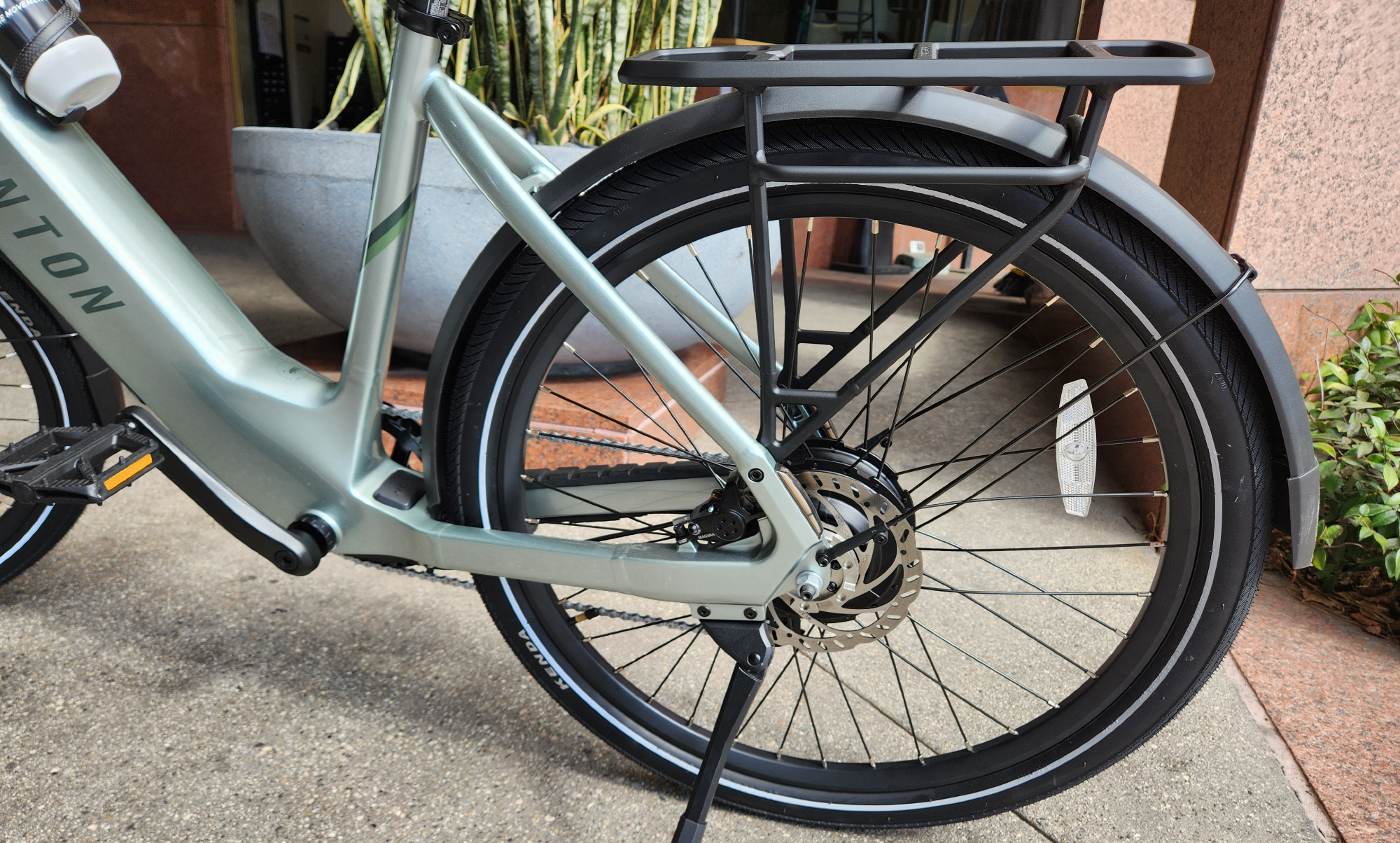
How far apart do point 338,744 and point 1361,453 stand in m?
1.86

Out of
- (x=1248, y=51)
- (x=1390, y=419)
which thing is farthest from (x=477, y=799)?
(x=1248, y=51)

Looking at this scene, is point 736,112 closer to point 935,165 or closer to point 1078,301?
point 935,165

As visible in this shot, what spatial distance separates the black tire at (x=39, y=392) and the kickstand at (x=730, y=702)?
1.07 metres

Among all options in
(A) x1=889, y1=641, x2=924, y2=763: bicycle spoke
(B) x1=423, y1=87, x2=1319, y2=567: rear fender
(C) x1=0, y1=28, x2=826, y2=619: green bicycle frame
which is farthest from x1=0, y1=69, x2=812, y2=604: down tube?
(B) x1=423, y1=87, x2=1319, y2=567: rear fender

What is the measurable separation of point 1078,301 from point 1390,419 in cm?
135

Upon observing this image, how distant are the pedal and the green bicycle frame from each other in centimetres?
5

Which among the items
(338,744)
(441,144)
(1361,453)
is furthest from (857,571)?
(441,144)

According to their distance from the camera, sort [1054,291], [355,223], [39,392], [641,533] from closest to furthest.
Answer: [1054,291] → [641,533] → [39,392] → [355,223]

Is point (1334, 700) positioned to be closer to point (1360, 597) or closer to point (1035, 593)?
point (1360, 597)

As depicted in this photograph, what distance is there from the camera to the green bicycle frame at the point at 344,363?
955 millimetres

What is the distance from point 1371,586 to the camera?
1706 mm

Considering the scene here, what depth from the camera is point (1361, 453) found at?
5.47 ft

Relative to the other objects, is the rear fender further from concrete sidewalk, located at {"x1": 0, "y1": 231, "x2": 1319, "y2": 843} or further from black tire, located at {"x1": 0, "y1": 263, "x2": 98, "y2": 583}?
black tire, located at {"x1": 0, "y1": 263, "x2": 98, "y2": 583}

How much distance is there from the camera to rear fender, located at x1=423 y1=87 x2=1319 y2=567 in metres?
0.79
